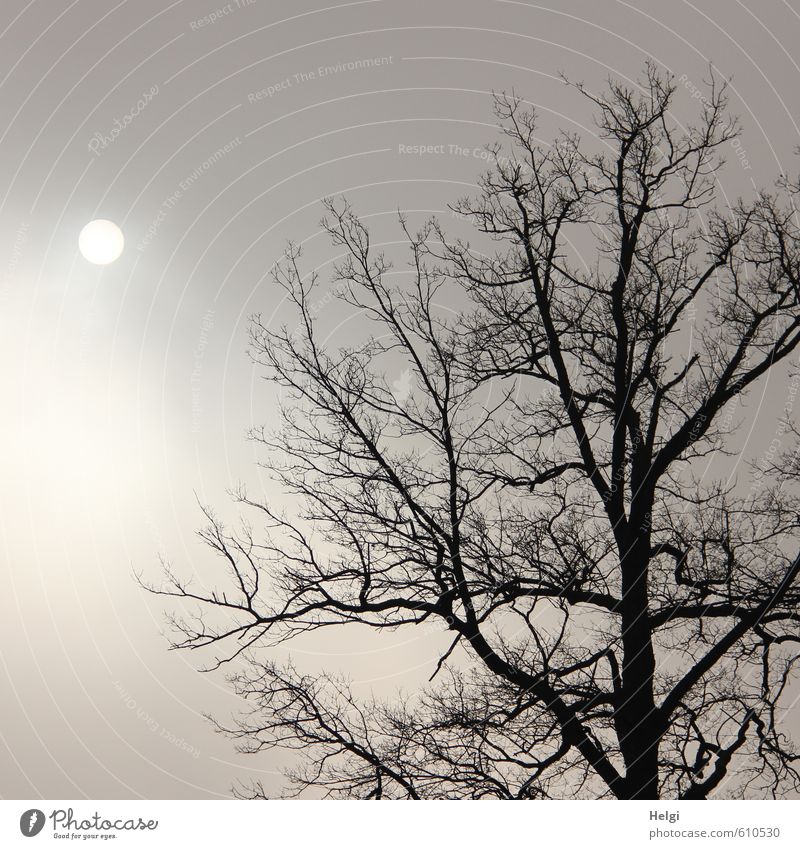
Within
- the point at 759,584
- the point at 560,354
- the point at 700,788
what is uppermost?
the point at 560,354

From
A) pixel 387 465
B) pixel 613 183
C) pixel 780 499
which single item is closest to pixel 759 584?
pixel 780 499

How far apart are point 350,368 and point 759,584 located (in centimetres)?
598

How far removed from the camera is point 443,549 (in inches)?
362
